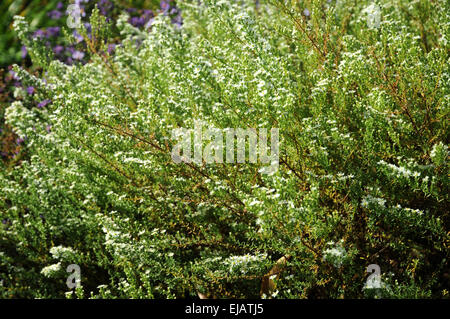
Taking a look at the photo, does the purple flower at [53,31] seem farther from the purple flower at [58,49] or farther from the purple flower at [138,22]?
the purple flower at [138,22]

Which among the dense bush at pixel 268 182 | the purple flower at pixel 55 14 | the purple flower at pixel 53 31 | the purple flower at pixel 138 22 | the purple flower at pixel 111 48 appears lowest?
the dense bush at pixel 268 182

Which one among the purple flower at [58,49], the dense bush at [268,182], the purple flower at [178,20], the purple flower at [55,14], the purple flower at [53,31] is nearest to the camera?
the dense bush at [268,182]

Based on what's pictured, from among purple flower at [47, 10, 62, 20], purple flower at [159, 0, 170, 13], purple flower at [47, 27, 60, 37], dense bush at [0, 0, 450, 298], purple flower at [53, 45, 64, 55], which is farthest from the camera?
purple flower at [47, 10, 62, 20]

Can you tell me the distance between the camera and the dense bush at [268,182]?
2100mm

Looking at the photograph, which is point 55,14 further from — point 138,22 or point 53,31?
point 138,22

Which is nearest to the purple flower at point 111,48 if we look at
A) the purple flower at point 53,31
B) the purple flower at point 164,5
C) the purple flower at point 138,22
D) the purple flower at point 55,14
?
the purple flower at point 138,22

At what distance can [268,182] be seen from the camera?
211cm

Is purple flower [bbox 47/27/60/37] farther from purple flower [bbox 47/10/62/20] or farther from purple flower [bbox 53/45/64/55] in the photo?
purple flower [bbox 53/45/64/55]

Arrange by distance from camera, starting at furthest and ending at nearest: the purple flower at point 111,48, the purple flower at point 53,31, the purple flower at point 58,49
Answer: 1. the purple flower at point 53,31
2. the purple flower at point 58,49
3. the purple flower at point 111,48

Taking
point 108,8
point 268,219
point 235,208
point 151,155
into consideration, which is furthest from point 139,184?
point 108,8

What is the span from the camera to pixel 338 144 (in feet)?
7.67

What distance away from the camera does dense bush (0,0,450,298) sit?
210 centimetres

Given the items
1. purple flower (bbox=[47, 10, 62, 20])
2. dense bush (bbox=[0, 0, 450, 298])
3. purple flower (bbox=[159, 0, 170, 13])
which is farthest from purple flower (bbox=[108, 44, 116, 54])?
dense bush (bbox=[0, 0, 450, 298])
